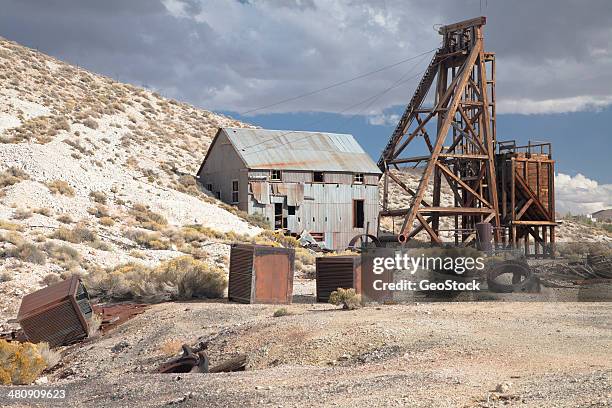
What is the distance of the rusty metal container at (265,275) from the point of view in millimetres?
16766

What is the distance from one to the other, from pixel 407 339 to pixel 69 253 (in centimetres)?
1504

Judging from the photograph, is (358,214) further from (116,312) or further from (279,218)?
(116,312)

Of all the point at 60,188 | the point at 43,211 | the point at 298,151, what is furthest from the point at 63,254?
the point at 298,151

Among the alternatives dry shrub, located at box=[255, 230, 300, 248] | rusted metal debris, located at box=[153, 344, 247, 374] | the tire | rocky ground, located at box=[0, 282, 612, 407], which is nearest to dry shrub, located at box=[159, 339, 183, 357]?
rocky ground, located at box=[0, 282, 612, 407]

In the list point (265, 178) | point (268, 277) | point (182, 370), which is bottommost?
point (182, 370)

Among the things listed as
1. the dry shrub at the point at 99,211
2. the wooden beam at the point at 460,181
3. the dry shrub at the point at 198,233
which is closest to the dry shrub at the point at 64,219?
the dry shrub at the point at 99,211

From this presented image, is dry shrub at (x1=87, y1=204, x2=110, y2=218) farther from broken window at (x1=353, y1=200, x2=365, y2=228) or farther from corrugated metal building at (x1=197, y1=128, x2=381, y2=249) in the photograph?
broken window at (x1=353, y1=200, x2=365, y2=228)

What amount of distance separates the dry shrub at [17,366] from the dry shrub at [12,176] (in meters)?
19.4

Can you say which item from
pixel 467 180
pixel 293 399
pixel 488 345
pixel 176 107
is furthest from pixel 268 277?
pixel 176 107

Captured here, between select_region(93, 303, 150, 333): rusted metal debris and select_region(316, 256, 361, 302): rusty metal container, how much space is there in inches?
168

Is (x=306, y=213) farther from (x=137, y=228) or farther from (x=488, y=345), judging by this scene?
(x=488, y=345)

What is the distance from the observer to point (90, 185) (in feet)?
108

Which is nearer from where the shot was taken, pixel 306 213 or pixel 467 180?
pixel 467 180

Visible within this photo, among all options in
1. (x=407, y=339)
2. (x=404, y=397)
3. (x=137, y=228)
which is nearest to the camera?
(x=404, y=397)
